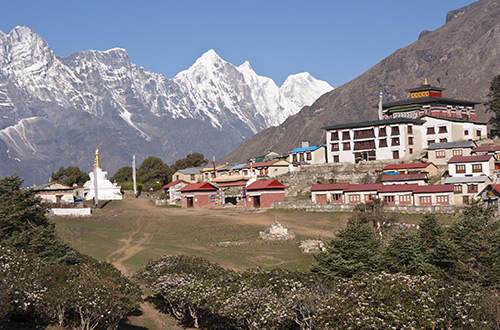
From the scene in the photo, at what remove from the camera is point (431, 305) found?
2972 centimetres

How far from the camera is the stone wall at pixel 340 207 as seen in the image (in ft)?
244

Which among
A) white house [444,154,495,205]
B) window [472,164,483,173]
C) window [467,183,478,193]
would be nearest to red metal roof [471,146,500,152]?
white house [444,154,495,205]

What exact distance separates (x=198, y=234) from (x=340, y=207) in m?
21.0

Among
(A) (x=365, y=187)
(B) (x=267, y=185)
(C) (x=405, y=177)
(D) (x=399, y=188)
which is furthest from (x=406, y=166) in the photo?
(B) (x=267, y=185)

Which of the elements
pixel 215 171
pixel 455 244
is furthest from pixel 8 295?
pixel 215 171

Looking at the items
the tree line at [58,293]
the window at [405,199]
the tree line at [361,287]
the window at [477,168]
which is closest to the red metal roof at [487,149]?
the window at [477,168]

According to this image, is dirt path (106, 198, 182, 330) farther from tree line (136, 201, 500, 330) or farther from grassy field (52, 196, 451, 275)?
tree line (136, 201, 500, 330)

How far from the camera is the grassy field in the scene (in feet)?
183

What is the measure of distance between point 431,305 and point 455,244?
511 inches

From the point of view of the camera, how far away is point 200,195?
326ft

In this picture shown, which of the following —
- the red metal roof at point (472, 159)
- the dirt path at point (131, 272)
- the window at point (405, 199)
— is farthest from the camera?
the red metal roof at point (472, 159)

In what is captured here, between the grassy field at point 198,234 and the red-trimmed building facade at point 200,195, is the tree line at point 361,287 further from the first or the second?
the red-trimmed building facade at point 200,195

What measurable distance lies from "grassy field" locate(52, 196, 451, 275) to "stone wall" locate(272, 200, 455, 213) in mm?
1879

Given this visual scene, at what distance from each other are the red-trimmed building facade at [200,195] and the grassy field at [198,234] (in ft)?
20.9
